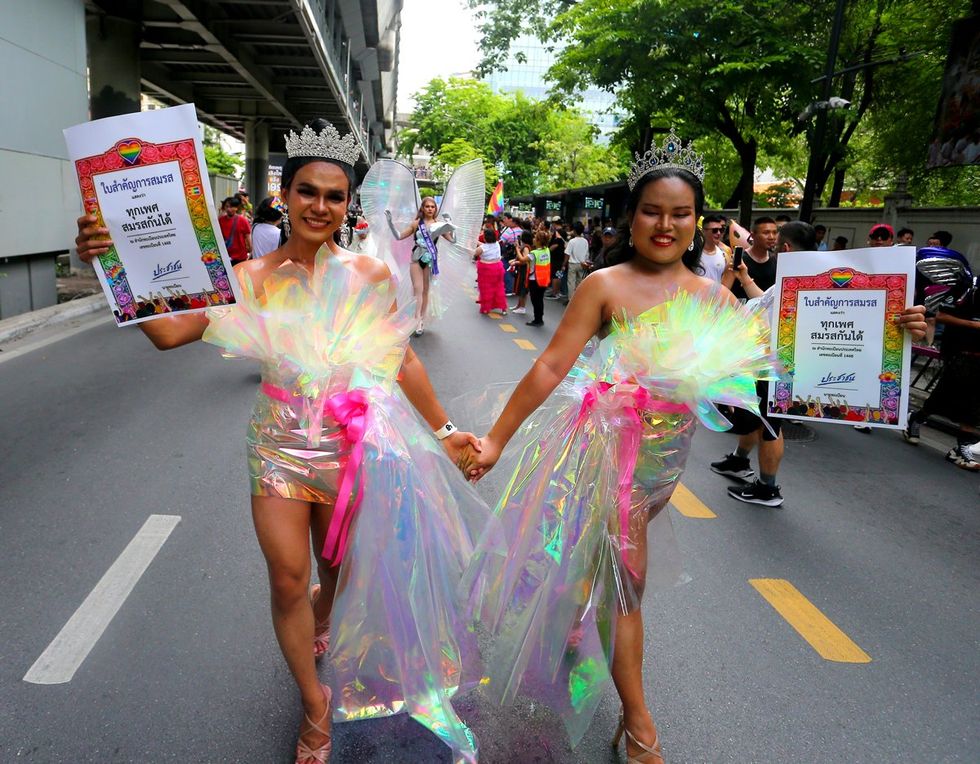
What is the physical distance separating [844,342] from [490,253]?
1099 centimetres

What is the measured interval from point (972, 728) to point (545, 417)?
1888mm

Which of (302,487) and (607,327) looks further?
(607,327)

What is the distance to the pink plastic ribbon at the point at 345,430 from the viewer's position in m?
2.21

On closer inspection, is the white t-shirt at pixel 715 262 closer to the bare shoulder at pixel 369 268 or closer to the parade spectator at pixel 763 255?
the parade spectator at pixel 763 255

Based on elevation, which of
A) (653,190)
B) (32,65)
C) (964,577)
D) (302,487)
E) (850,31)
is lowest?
(964,577)

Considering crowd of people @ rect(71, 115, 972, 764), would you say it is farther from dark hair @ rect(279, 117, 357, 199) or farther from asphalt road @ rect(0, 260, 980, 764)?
asphalt road @ rect(0, 260, 980, 764)

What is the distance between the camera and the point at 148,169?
2037mm

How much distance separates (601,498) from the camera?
89.9 inches

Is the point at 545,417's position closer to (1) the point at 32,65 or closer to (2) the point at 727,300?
(2) the point at 727,300

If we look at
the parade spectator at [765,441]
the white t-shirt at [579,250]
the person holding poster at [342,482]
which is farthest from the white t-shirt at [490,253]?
the person holding poster at [342,482]

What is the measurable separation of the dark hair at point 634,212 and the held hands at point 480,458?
75 cm

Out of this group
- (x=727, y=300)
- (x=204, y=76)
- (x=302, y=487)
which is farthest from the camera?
(x=204, y=76)

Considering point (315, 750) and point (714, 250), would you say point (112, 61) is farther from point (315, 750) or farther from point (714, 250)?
point (315, 750)

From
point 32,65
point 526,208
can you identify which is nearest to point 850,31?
point 32,65
